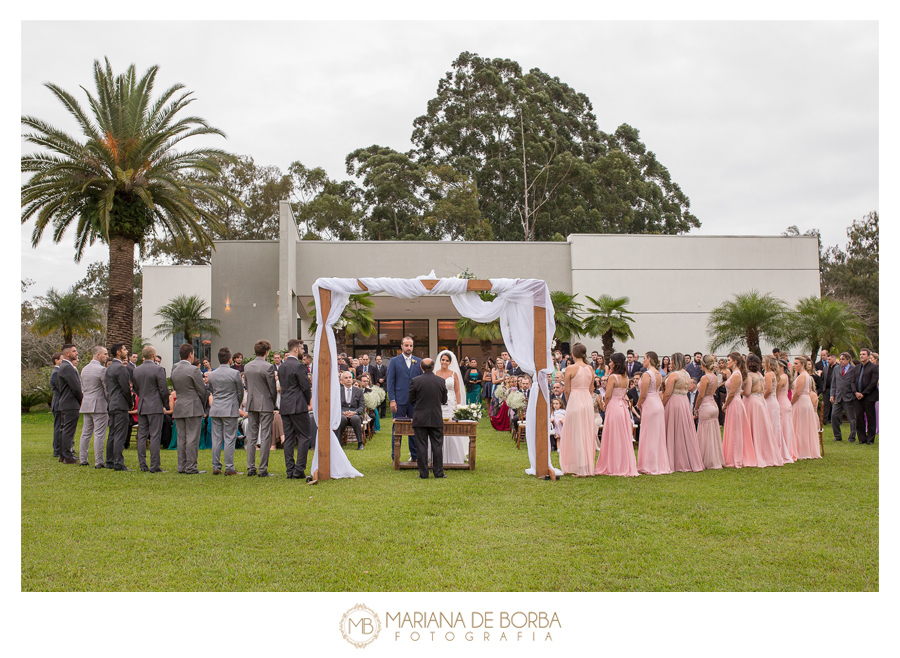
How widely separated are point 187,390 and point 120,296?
1005 centimetres

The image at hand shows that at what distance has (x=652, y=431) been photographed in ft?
34.0

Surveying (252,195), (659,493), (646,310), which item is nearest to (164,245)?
(252,195)

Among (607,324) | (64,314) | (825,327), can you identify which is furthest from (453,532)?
(64,314)

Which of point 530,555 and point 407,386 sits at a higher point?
point 407,386

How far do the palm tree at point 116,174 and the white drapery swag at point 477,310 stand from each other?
1008 centimetres

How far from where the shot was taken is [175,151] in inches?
763

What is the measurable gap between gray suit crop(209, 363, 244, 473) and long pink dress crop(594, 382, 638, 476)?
6004mm

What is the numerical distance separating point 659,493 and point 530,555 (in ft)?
11.5

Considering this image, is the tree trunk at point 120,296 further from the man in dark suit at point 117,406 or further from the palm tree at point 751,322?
the palm tree at point 751,322

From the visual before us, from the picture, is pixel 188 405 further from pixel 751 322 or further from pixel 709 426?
pixel 751 322

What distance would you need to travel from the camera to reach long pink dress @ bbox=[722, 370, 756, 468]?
36.2 feet

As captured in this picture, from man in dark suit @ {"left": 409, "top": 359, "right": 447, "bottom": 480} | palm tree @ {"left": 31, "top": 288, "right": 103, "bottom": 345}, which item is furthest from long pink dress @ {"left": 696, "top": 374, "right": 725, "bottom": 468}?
palm tree @ {"left": 31, "top": 288, "right": 103, "bottom": 345}

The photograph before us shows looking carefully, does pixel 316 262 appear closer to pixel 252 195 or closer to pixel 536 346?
pixel 536 346
